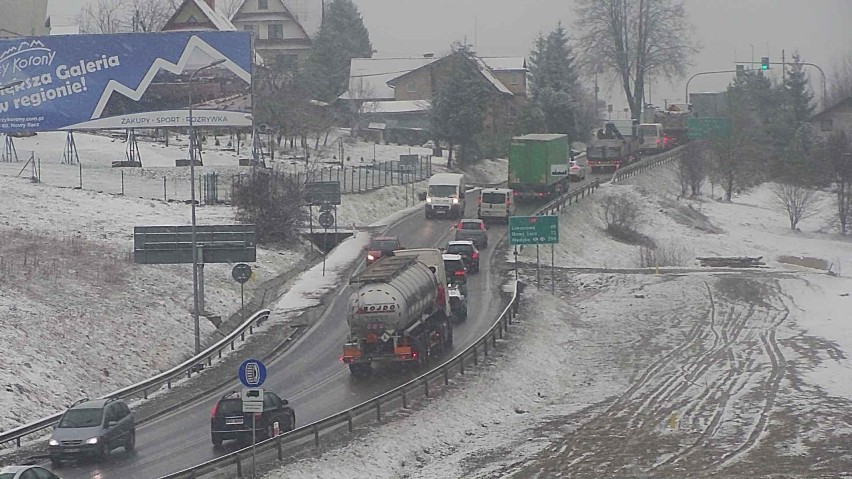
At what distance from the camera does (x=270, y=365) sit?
38.4m

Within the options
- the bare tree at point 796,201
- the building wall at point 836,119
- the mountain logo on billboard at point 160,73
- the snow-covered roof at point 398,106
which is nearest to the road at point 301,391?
the mountain logo on billboard at point 160,73

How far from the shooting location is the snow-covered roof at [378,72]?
4946 inches

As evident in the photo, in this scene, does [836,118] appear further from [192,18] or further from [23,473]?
[23,473]

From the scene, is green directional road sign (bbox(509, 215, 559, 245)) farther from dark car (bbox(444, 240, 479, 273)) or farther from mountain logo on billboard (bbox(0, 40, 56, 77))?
mountain logo on billboard (bbox(0, 40, 56, 77))

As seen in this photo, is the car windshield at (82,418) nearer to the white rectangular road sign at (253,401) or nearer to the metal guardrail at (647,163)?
the white rectangular road sign at (253,401)

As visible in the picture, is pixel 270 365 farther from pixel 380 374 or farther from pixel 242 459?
pixel 242 459

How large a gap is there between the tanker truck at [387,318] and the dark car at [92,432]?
27.5 ft

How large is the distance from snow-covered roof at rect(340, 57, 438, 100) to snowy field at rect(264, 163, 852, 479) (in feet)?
201

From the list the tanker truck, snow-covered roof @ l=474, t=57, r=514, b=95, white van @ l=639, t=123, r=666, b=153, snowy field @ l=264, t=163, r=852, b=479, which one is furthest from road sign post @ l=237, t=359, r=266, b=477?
snow-covered roof @ l=474, t=57, r=514, b=95

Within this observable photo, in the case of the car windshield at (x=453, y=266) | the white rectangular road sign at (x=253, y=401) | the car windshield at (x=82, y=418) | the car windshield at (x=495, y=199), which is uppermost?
the car windshield at (x=495, y=199)

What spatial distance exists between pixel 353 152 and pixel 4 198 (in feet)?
137

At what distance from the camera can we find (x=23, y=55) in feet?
218

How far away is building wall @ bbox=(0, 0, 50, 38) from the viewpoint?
9475 cm

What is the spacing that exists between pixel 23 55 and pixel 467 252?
2942 centimetres
